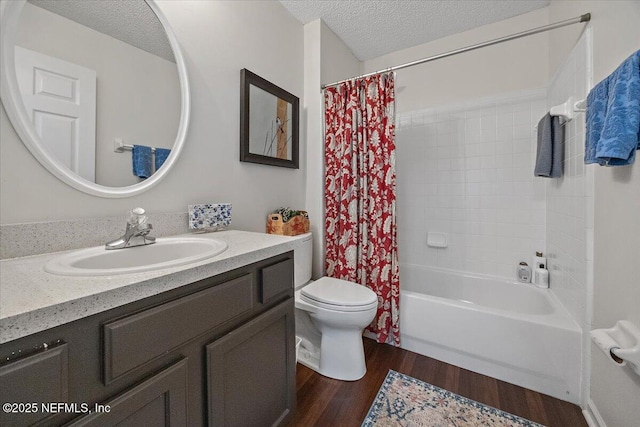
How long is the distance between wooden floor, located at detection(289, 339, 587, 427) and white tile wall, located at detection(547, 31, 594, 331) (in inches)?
18.1

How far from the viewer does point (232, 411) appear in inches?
33.5

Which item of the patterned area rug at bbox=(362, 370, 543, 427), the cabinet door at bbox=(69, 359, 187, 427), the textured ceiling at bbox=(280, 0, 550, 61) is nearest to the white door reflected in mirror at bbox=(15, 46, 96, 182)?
the cabinet door at bbox=(69, 359, 187, 427)

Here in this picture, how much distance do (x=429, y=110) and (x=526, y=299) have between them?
5.72 feet

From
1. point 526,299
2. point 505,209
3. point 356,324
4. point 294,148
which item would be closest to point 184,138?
point 294,148

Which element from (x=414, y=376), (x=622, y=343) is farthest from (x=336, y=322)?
(x=622, y=343)

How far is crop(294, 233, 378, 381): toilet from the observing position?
148cm

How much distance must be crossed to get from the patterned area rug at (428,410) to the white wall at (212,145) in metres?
1.24

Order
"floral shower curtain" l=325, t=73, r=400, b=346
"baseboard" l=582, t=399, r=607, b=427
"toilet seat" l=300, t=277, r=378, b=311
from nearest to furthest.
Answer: "baseboard" l=582, t=399, r=607, b=427 < "toilet seat" l=300, t=277, r=378, b=311 < "floral shower curtain" l=325, t=73, r=400, b=346

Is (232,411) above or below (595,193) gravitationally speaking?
below

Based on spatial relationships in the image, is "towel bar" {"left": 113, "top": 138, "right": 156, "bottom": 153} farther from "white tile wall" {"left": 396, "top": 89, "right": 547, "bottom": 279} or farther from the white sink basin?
"white tile wall" {"left": 396, "top": 89, "right": 547, "bottom": 279}

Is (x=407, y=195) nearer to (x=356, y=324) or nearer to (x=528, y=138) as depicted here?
(x=528, y=138)

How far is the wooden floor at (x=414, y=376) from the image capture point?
1.28m

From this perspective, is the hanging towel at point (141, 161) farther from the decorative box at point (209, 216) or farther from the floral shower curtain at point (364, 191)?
the floral shower curtain at point (364, 191)

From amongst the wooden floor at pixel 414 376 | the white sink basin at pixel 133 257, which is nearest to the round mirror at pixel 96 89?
the white sink basin at pixel 133 257
